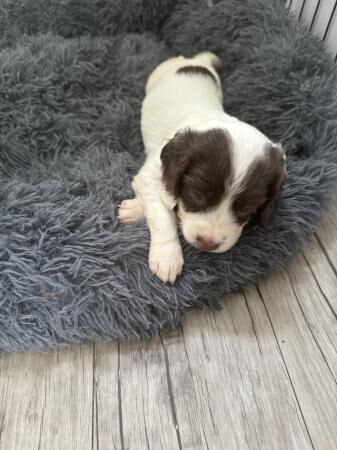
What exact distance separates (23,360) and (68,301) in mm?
270

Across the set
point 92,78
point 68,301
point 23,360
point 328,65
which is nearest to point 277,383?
point 68,301

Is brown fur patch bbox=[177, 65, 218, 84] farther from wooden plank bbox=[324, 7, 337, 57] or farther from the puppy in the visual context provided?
wooden plank bbox=[324, 7, 337, 57]

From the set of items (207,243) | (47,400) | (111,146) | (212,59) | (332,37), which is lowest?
(47,400)

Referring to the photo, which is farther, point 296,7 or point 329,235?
point 296,7

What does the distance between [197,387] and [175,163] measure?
800 mm

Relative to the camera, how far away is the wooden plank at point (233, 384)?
5.16 feet

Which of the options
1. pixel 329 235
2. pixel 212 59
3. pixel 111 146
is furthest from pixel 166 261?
pixel 212 59

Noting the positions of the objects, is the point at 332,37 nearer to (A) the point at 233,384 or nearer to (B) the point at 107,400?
(A) the point at 233,384

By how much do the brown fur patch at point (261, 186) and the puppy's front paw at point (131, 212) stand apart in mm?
505

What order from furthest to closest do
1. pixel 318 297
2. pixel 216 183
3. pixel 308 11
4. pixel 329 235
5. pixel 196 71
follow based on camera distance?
pixel 308 11 < pixel 196 71 < pixel 329 235 < pixel 318 297 < pixel 216 183

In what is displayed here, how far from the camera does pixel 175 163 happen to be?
167 cm

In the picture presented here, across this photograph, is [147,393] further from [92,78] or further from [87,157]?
[92,78]

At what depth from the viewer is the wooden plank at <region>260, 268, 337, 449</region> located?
1.61m

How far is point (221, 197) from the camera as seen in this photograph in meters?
1.58
